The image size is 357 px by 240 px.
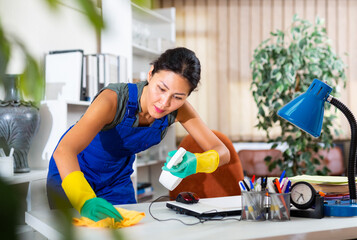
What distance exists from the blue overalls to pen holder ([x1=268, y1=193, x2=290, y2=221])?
2.03 ft

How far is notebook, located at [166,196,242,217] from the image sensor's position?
3.74 feet

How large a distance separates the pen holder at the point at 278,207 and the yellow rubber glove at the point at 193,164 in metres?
0.30

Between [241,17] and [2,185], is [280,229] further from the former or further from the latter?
[241,17]

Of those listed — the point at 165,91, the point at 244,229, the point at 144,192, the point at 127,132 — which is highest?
the point at 165,91

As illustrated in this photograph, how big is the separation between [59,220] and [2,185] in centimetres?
4

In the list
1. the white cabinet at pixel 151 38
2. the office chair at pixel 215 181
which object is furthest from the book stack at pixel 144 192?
the office chair at pixel 215 181

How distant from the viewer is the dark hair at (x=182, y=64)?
1.39 metres

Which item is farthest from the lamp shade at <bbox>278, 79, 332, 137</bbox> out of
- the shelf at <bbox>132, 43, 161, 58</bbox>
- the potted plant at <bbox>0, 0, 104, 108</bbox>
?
the shelf at <bbox>132, 43, 161, 58</bbox>

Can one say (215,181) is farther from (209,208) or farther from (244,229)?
(244,229)

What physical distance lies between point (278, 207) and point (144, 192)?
7.48ft

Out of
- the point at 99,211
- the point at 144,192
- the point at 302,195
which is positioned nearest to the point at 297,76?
the point at 144,192

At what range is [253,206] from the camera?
111 centimetres

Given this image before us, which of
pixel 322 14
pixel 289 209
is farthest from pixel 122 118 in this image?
pixel 322 14

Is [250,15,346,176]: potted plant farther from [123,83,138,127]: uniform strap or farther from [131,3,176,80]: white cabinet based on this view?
[123,83,138,127]: uniform strap
